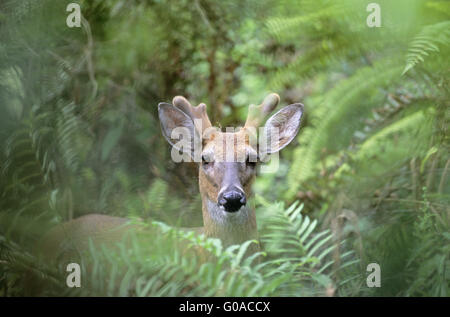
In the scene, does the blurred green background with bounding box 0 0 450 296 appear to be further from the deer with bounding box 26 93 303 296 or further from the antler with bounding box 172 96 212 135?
the antler with bounding box 172 96 212 135

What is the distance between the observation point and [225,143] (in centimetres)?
334

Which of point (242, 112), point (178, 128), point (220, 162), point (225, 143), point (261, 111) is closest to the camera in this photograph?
point (220, 162)

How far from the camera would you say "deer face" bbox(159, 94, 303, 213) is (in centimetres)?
317

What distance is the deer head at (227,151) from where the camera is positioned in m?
3.17

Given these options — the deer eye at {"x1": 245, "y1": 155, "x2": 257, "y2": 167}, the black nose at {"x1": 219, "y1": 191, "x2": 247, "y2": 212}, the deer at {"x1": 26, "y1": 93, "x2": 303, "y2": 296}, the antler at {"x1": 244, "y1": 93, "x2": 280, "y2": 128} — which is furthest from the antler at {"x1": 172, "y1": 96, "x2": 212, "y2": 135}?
the black nose at {"x1": 219, "y1": 191, "x2": 247, "y2": 212}

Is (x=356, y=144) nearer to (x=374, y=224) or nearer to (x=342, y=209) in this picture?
(x=342, y=209)

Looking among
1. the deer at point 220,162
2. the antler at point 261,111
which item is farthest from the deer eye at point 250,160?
the antler at point 261,111

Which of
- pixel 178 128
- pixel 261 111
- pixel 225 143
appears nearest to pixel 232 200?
pixel 225 143

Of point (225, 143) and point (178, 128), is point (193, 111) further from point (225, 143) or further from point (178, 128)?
point (225, 143)

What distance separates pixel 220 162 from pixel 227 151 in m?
0.09

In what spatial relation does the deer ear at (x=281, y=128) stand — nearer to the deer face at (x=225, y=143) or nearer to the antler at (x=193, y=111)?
the deer face at (x=225, y=143)
